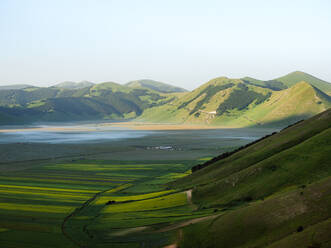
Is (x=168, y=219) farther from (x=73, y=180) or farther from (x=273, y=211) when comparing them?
(x=73, y=180)

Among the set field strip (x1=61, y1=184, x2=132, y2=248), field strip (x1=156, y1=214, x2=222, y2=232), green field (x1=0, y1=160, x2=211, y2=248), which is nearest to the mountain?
field strip (x1=156, y1=214, x2=222, y2=232)

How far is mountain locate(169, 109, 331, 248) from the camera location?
47531 millimetres

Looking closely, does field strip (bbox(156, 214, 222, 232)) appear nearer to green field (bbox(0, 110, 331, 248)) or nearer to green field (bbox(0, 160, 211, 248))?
green field (bbox(0, 110, 331, 248))

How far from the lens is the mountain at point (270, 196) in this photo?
156 feet

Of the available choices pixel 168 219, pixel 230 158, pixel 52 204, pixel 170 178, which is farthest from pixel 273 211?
pixel 170 178

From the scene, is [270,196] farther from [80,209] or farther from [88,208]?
[80,209]

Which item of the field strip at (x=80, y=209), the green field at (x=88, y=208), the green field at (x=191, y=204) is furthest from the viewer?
the green field at (x=88, y=208)

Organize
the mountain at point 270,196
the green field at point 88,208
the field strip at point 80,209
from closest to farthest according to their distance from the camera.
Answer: the mountain at point 270,196 < the field strip at point 80,209 < the green field at point 88,208

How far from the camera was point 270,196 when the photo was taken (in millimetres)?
66750

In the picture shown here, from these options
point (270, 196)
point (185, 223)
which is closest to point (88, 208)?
point (185, 223)

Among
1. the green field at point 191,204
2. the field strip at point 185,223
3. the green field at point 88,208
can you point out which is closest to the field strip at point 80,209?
the green field at point 88,208

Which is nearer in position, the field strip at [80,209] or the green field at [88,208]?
the field strip at [80,209]

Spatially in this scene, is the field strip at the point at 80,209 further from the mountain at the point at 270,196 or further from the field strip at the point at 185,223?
the mountain at the point at 270,196

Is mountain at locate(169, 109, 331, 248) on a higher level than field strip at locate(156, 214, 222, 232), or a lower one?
higher
